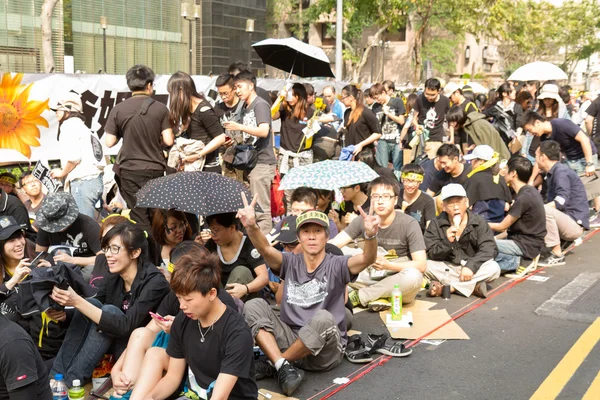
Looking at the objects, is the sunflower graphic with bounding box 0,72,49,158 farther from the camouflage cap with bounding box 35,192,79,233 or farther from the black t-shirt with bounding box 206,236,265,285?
the black t-shirt with bounding box 206,236,265,285

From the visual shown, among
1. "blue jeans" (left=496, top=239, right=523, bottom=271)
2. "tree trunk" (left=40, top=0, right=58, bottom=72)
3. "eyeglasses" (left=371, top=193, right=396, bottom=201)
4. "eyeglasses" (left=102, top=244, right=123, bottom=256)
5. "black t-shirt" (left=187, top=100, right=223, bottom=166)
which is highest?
"tree trunk" (left=40, top=0, right=58, bottom=72)

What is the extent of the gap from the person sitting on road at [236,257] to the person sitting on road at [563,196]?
13.9 ft

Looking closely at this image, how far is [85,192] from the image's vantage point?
767 cm

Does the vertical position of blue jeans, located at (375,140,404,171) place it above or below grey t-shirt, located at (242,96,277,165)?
below

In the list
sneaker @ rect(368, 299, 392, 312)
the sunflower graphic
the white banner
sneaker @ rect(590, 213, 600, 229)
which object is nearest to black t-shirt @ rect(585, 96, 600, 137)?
sneaker @ rect(590, 213, 600, 229)

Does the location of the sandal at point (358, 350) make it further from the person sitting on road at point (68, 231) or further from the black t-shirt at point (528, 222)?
the black t-shirt at point (528, 222)

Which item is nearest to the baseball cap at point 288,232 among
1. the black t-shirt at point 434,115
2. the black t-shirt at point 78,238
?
the black t-shirt at point 78,238

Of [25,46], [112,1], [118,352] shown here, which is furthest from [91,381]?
[112,1]

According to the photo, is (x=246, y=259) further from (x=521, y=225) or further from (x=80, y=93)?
(x=80, y=93)

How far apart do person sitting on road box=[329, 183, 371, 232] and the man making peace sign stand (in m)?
2.23

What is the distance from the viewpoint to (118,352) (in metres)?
5.14

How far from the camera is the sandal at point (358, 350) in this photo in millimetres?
5418

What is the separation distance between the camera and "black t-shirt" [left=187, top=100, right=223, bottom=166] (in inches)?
279

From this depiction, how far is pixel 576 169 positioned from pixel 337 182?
475 centimetres
